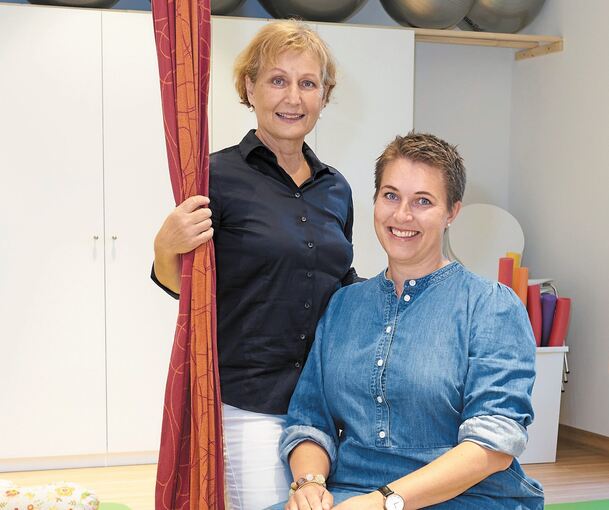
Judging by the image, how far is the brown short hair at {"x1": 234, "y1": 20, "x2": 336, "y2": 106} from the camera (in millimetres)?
2016

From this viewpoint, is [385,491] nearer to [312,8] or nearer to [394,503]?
[394,503]

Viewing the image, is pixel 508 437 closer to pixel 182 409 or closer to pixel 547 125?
pixel 182 409

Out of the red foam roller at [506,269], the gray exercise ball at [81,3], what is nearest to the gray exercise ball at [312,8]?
the gray exercise ball at [81,3]

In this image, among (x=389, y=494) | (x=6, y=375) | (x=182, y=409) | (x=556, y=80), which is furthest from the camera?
(x=556, y=80)

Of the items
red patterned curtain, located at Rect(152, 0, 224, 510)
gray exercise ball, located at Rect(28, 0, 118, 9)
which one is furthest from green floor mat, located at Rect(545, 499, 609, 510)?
gray exercise ball, located at Rect(28, 0, 118, 9)

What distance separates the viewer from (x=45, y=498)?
153 cm

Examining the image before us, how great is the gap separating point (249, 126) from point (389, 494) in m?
2.75

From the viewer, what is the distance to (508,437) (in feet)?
5.55

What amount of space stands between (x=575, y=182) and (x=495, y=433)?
10.4 feet

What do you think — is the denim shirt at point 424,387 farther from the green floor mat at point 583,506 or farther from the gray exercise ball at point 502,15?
the gray exercise ball at point 502,15

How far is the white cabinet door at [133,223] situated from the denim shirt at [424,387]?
2300 mm

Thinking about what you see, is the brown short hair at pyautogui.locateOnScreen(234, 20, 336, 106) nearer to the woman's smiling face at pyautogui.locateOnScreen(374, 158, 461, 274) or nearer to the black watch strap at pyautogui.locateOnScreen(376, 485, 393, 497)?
the woman's smiling face at pyautogui.locateOnScreen(374, 158, 461, 274)

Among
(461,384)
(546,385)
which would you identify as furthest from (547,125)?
(461,384)

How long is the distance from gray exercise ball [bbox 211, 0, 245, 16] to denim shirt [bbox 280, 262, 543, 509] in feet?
8.63
